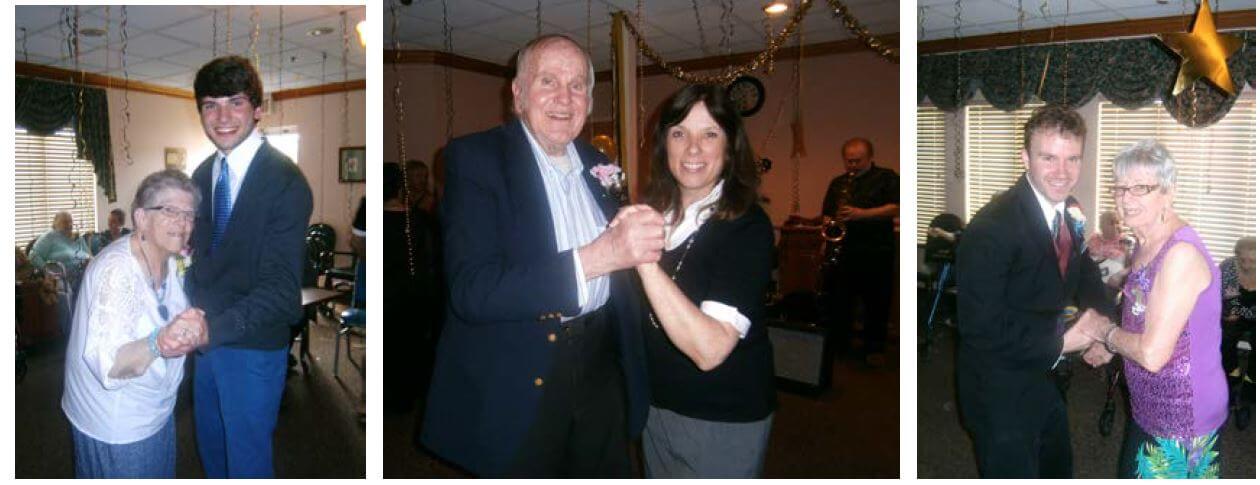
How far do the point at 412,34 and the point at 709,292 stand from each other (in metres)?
1.47

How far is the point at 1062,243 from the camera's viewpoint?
163cm

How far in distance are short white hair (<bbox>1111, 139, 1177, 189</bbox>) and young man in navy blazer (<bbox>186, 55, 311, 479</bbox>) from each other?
1.92 meters

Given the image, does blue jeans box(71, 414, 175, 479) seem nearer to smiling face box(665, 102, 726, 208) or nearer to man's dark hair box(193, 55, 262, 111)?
man's dark hair box(193, 55, 262, 111)

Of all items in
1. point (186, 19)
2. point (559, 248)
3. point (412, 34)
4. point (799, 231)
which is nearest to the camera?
point (559, 248)

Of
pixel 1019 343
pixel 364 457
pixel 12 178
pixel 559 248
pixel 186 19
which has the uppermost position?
pixel 186 19

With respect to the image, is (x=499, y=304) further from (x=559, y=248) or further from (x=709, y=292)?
(x=709, y=292)

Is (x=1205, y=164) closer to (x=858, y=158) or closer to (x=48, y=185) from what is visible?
(x=858, y=158)

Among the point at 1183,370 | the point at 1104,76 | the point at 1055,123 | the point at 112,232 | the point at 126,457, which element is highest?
the point at 1104,76

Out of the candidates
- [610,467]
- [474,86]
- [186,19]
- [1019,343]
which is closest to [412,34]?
[474,86]

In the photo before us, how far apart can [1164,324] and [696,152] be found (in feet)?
3.76

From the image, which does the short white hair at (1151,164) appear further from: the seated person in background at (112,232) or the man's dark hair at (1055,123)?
the seated person in background at (112,232)

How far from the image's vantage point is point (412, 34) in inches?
93.7

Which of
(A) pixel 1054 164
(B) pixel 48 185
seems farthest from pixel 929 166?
(B) pixel 48 185

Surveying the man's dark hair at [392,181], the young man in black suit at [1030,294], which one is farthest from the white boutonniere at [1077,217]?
the man's dark hair at [392,181]
